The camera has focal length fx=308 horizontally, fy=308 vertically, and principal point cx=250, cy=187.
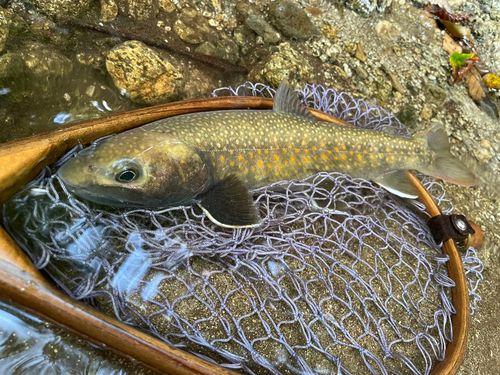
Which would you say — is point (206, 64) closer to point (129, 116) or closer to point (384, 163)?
point (129, 116)

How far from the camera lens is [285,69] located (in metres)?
3.03

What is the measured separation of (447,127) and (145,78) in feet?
11.3

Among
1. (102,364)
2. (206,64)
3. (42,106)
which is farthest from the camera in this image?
(206,64)

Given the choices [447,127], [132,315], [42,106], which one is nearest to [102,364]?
[132,315]

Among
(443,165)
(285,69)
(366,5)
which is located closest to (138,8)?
(285,69)

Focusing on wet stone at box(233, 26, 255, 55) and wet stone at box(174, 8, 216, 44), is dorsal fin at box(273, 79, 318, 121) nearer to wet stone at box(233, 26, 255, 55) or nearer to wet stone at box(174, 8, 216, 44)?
wet stone at box(233, 26, 255, 55)

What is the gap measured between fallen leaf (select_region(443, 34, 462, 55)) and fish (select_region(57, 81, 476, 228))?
84.9 inches

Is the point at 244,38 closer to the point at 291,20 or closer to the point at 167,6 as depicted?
the point at 291,20

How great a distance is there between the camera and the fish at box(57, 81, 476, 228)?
5.91 ft

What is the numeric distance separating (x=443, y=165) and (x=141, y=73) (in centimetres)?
267

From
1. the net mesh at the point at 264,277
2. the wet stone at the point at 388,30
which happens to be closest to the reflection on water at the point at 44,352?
the net mesh at the point at 264,277

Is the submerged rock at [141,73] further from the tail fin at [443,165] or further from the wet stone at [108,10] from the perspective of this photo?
the tail fin at [443,165]

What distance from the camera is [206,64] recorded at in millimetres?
2877

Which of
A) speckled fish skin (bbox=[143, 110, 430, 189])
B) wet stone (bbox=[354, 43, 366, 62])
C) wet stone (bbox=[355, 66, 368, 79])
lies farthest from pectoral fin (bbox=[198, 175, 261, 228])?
wet stone (bbox=[354, 43, 366, 62])
